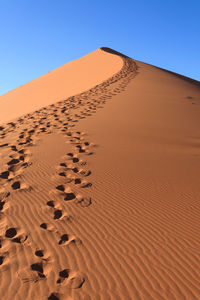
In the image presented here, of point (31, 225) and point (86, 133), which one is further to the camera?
point (86, 133)

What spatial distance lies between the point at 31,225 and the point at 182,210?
2.16m

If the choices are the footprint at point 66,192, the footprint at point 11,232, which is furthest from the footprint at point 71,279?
the footprint at point 66,192

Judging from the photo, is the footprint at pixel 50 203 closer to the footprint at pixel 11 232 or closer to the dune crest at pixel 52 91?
the footprint at pixel 11 232

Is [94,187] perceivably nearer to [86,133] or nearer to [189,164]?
[189,164]

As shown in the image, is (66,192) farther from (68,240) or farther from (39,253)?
(39,253)

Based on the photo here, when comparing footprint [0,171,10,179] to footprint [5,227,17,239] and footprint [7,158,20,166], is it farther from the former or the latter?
footprint [5,227,17,239]

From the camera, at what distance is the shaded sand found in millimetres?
2453

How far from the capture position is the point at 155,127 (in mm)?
7289

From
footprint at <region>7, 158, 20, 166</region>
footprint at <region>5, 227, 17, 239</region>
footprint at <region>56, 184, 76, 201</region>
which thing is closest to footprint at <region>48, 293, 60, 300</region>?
footprint at <region>5, 227, 17, 239</region>

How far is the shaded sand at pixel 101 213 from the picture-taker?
245cm

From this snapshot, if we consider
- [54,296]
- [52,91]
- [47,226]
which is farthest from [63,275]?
[52,91]

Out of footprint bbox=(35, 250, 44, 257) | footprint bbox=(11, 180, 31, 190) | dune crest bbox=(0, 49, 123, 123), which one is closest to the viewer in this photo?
footprint bbox=(35, 250, 44, 257)

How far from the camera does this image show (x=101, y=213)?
3.48 m

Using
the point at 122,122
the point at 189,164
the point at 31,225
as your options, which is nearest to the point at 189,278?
the point at 31,225
